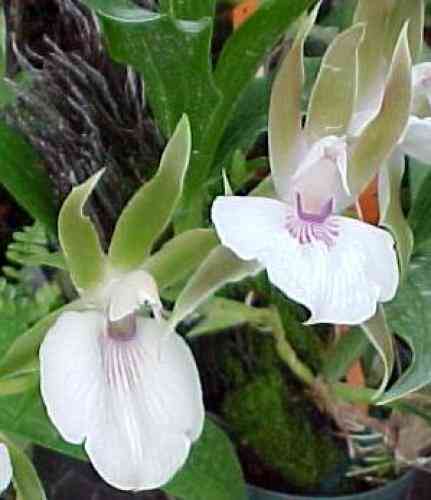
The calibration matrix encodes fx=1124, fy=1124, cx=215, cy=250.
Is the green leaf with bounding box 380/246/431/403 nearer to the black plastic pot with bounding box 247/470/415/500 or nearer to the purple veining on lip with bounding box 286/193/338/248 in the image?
the purple veining on lip with bounding box 286/193/338/248

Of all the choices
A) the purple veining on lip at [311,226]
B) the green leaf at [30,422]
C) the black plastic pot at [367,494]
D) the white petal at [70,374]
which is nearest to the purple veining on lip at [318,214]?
the purple veining on lip at [311,226]

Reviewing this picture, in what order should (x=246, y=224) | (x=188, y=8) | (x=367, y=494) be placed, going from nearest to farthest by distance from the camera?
(x=246, y=224) → (x=188, y=8) → (x=367, y=494)

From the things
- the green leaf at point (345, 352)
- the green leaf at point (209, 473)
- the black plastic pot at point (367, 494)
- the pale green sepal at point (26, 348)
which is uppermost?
the pale green sepal at point (26, 348)

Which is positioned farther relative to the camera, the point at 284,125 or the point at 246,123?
the point at 246,123

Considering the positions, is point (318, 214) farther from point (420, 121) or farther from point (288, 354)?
point (288, 354)

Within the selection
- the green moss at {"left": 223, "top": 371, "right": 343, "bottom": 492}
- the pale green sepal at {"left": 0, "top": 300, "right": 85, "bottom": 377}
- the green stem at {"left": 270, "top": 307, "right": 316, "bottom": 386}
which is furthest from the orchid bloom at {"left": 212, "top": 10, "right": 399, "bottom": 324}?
the green moss at {"left": 223, "top": 371, "right": 343, "bottom": 492}

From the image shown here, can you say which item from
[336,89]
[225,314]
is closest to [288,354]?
[225,314]

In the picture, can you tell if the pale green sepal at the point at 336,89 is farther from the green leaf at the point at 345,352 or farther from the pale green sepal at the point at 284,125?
the green leaf at the point at 345,352
